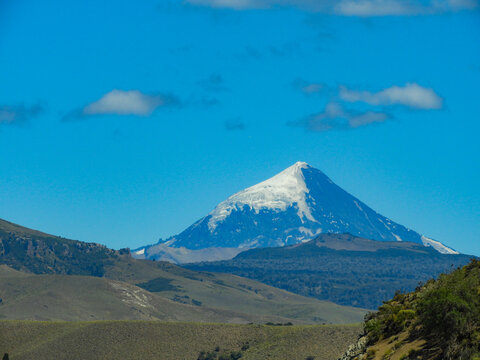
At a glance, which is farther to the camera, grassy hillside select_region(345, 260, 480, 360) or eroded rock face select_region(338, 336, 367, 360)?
eroded rock face select_region(338, 336, 367, 360)

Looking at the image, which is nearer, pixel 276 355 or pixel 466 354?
pixel 466 354

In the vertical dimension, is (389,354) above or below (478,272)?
below

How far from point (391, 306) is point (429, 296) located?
720cm

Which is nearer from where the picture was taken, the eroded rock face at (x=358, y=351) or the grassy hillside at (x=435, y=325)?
the grassy hillside at (x=435, y=325)

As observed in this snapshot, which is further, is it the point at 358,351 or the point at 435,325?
the point at 358,351

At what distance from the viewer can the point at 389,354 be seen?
41.0m

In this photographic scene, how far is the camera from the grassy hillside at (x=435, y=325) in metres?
36.0

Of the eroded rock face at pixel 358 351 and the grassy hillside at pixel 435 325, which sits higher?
the grassy hillside at pixel 435 325

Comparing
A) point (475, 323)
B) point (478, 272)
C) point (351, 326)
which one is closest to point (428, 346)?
point (475, 323)

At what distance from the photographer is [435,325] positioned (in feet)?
125

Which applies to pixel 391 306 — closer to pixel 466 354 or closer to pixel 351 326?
pixel 466 354

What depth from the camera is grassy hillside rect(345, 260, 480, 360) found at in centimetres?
3597

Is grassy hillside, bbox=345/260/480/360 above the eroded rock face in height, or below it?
above

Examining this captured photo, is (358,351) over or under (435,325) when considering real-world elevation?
under
